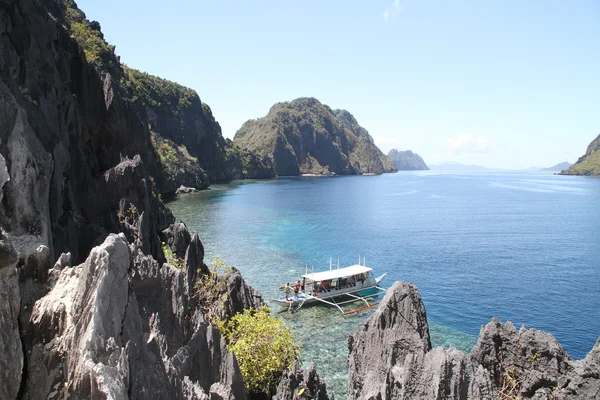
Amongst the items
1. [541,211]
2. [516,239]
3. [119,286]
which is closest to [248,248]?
[516,239]

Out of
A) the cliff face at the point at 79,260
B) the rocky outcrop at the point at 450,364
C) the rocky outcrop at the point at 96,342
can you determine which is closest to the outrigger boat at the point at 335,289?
the cliff face at the point at 79,260

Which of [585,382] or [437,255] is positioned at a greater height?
[585,382]

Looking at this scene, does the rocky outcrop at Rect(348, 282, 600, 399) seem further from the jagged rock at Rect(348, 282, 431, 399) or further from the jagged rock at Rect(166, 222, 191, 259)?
the jagged rock at Rect(166, 222, 191, 259)

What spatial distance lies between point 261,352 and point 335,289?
98.0 ft

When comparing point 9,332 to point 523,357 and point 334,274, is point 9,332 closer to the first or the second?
point 523,357

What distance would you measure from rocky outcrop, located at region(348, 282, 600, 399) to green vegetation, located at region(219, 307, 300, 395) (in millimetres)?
4194

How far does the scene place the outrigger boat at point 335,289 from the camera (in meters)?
49.2

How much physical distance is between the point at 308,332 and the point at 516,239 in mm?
60807

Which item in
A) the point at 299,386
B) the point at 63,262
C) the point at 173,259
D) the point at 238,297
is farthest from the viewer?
the point at 173,259

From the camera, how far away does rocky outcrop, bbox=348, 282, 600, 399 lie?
52.2ft

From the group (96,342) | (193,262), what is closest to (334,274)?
(193,262)

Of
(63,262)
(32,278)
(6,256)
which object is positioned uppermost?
(6,256)

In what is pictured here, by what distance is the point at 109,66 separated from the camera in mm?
97750

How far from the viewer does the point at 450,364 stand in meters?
15.9
